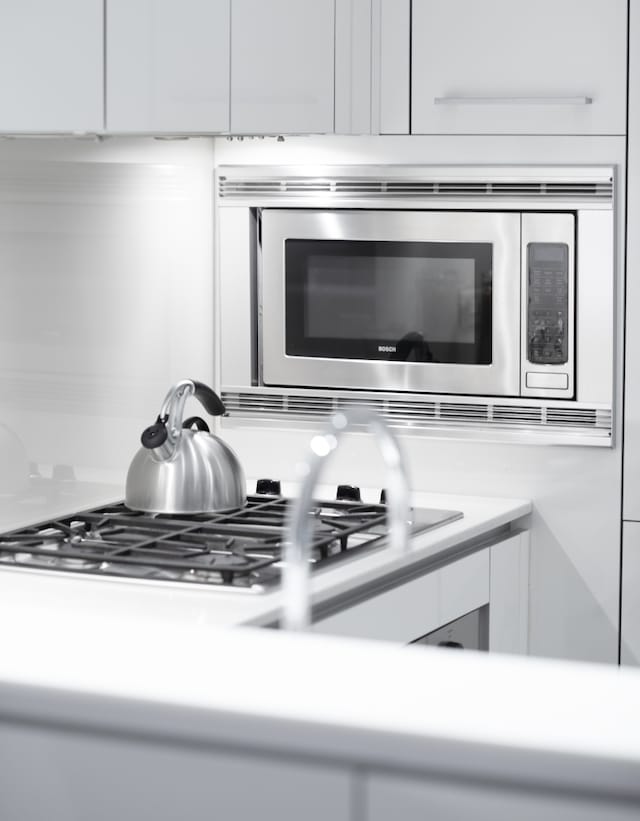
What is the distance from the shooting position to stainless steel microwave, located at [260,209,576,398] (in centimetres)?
279

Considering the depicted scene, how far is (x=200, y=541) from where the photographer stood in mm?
2186

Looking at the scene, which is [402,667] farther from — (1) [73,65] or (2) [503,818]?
(1) [73,65]

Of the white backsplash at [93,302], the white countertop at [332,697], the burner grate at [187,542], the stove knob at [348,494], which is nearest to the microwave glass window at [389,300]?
the white backsplash at [93,302]

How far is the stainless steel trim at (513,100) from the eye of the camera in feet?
8.69

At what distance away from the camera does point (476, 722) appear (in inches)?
34.9

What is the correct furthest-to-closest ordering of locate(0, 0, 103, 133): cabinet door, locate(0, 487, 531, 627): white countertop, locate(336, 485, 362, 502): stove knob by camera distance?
1. locate(336, 485, 362, 502): stove knob
2. locate(0, 0, 103, 133): cabinet door
3. locate(0, 487, 531, 627): white countertop

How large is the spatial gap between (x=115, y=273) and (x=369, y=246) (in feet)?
1.90

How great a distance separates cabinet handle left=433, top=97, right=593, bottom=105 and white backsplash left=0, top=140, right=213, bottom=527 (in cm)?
58

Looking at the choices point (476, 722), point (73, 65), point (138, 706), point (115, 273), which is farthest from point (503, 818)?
point (115, 273)

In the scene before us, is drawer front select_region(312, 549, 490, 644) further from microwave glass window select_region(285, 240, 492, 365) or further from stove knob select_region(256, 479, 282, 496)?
microwave glass window select_region(285, 240, 492, 365)

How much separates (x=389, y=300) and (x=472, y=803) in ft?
6.79

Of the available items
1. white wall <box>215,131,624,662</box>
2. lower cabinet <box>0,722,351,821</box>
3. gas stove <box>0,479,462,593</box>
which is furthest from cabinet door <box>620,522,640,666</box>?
lower cabinet <box>0,722,351,821</box>

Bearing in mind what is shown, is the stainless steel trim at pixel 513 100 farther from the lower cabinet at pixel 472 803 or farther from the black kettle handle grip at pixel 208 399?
the lower cabinet at pixel 472 803

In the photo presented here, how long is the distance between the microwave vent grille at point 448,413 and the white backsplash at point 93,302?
0.15 metres
